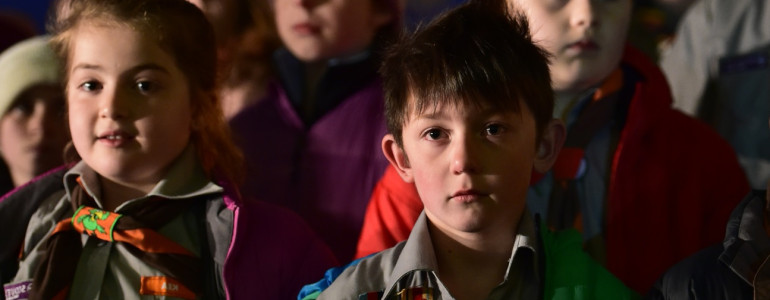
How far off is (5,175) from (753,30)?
1.40 meters

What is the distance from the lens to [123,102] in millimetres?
1379

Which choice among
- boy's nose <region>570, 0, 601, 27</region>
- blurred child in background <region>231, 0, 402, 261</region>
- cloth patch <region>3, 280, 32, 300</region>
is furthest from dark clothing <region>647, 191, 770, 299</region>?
cloth patch <region>3, 280, 32, 300</region>

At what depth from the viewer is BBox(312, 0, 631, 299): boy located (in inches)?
49.0

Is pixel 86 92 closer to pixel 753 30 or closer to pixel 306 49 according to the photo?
pixel 306 49

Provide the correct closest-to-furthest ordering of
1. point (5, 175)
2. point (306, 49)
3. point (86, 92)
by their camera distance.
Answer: point (86, 92) → point (306, 49) → point (5, 175)

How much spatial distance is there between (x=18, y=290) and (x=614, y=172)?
869 mm

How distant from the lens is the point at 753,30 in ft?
6.33

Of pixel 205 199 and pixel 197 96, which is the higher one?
pixel 197 96

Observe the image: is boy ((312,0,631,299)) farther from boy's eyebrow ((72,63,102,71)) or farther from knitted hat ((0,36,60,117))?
knitted hat ((0,36,60,117))

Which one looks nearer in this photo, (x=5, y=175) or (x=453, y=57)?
(x=453, y=57)

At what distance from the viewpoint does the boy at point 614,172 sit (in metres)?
1.56

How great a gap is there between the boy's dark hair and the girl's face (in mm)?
303

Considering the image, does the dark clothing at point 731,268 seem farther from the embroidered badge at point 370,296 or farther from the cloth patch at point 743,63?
the cloth patch at point 743,63

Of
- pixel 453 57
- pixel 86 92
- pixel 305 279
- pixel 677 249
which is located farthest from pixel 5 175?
pixel 677 249
